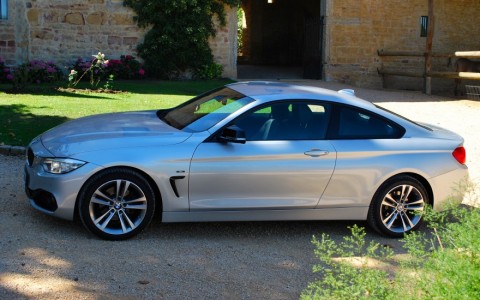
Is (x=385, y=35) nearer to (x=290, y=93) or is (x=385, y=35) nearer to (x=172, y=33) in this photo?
(x=172, y=33)

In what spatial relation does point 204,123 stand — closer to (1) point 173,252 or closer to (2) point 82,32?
(1) point 173,252

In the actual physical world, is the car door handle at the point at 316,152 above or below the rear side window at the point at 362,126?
below

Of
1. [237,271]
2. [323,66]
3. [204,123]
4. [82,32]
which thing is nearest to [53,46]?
[82,32]

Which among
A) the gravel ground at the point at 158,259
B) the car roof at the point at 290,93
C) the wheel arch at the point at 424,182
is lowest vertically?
the gravel ground at the point at 158,259

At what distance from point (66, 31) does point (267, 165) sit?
14.7 meters

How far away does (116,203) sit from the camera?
588 centimetres

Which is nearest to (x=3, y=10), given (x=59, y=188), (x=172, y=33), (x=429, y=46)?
(x=172, y=33)

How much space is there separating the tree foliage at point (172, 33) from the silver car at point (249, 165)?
42.5ft

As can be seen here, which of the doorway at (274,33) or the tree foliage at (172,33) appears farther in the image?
the doorway at (274,33)

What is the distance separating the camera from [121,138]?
6.12m

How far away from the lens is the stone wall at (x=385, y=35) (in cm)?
2253

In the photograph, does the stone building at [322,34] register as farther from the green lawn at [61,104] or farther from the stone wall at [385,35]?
the green lawn at [61,104]

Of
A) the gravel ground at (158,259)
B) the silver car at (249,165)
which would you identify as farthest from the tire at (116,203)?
the gravel ground at (158,259)

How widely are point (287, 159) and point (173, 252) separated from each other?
4.56 ft
